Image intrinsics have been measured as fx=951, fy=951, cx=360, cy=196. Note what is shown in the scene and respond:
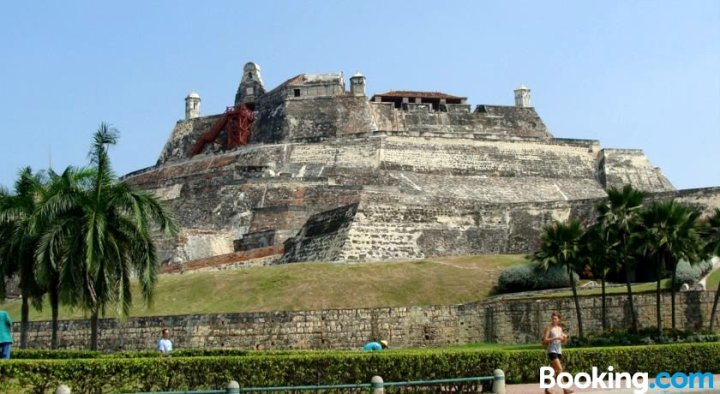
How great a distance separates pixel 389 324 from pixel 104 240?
11.0 m

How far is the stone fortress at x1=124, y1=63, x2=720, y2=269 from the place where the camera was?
4503 cm

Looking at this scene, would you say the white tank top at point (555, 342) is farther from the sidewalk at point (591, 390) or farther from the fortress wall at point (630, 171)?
the fortress wall at point (630, 171)

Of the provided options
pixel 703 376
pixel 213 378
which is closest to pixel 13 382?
pixel 213 378

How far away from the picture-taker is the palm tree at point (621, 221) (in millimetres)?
28844

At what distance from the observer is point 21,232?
23.5 m

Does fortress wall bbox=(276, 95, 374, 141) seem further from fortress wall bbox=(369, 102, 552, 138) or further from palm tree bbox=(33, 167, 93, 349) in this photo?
palm tree bbox=(33, 167, 93, 349)

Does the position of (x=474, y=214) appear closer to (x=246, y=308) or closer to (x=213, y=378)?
(x=246, y=308)

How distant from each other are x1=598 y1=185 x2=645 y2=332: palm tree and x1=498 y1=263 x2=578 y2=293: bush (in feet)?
14.8

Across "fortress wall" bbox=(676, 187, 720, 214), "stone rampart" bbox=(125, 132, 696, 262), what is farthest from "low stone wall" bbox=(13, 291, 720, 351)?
"fortress wall" bbox=(676, 187, 720, 214)

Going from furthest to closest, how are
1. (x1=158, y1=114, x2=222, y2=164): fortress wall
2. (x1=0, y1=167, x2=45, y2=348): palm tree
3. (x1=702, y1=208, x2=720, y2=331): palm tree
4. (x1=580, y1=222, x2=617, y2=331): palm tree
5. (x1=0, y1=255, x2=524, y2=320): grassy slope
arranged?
(x1=158, y1=114, x2=222, y2=164): fortress wall
(x1=0, y1=255, x2=524, y2=320): grassy slope
(x1=580, y1=222, x2=617, y2=331): palm tree
(x1=702, y1=208, x2=720, y2=331): palm tree
(x1=0, y1=167, x2=45, y2=348): palm tree

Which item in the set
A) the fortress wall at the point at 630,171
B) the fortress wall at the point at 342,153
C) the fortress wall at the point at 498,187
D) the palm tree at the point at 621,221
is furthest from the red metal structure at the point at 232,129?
the palm tree at the point at 621,221

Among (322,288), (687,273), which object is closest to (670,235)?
(687,273)

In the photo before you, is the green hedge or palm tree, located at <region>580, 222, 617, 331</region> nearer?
the green hedge

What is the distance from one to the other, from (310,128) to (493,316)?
3619 cm
